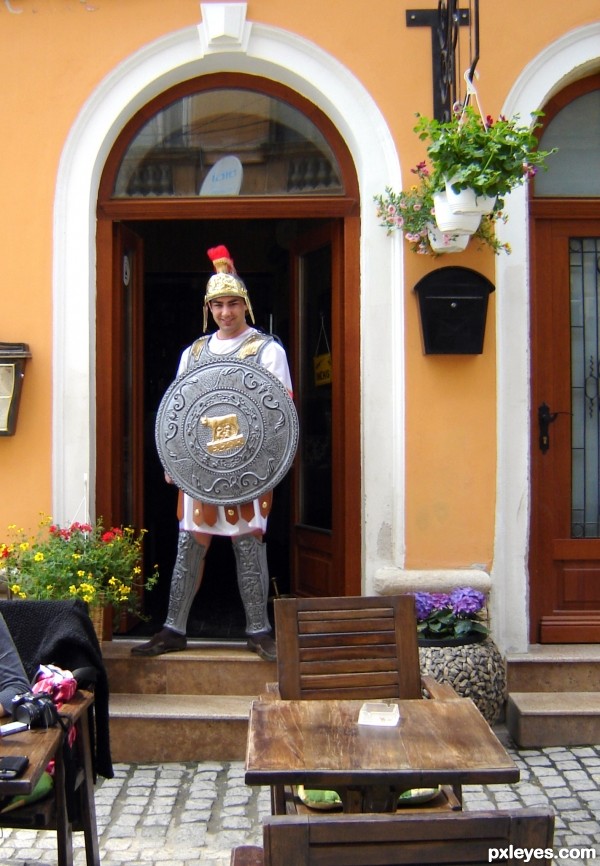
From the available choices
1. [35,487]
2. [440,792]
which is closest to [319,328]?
[35,487]

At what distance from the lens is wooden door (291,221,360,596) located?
5848 millimetres

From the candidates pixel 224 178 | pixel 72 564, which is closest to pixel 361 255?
pixel 224 178

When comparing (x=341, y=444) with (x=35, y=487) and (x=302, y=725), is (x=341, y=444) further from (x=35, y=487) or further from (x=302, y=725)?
(x=302, y=725)

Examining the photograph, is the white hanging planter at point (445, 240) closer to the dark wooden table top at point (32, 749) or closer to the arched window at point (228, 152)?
the arched window at point (228, 152)

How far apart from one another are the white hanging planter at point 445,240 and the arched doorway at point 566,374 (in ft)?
2.12

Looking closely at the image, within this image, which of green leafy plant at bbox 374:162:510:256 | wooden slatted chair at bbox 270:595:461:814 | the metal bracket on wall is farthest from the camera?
green leafy plant at bbox 374:162:510:256

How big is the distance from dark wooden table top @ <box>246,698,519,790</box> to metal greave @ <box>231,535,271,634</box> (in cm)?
202

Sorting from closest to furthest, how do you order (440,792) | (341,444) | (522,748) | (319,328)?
(440,792), (522,748), (341,444), (319,328)

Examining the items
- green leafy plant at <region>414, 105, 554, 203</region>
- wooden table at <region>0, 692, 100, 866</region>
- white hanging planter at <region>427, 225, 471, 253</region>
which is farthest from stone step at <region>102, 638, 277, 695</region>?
green leafy plant at <region>414, 105, 554, 203</region>

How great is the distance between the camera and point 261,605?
17.4 ft

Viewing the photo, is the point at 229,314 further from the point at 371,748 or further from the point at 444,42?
the point at 371,748

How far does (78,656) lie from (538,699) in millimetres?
2595

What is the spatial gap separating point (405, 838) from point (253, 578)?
3.46 meters

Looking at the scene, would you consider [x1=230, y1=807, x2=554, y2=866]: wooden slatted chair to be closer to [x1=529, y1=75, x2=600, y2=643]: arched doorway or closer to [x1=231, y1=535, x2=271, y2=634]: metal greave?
[x1=231, y1=535, x2=271, y2=634]: metal greave
